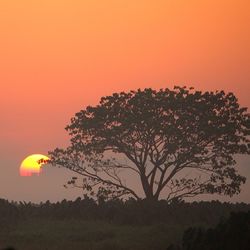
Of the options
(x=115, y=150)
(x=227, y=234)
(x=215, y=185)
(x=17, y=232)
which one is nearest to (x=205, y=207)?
(x=215, y=185)

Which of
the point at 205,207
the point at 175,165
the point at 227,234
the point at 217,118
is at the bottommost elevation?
the point at 227,234

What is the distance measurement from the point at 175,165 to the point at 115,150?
182 inches

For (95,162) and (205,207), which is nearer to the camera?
(205,207)

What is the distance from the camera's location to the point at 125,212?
106 feet

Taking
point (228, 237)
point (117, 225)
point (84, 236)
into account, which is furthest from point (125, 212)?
point (228, 237)

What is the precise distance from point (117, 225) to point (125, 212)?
1.63 metres

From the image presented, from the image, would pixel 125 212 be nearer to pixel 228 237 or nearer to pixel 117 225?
pixel 117 225

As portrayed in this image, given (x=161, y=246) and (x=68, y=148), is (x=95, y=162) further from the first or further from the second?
(x=161, y=246)

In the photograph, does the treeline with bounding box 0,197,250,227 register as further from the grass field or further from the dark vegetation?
the grass field

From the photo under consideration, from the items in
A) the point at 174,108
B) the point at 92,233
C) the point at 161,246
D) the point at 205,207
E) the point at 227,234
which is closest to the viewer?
the point at 227,234

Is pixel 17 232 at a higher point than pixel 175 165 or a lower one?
lower

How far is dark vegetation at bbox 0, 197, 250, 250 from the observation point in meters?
20.7

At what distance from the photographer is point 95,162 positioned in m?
43.3

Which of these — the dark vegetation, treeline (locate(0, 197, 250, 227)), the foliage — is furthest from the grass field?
the foliage
